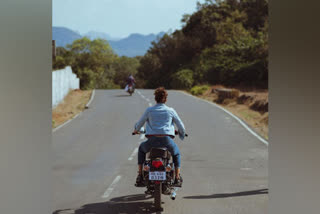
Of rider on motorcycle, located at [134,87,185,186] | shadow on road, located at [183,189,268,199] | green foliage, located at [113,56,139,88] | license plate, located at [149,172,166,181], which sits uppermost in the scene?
green foliage, located at [113,56,139,88]

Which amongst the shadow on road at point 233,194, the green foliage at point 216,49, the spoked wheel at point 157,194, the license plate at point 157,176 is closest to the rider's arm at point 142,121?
the license plate at point 157,176

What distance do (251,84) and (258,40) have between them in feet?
20.5

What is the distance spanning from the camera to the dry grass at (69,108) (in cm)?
2677

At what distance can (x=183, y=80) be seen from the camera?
52562 millimetres

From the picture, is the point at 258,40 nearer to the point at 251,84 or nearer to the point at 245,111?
the point at 251,84

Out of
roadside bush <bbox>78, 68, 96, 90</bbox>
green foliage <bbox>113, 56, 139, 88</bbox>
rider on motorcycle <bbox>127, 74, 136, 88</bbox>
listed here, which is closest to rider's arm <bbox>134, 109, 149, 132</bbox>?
rider on motorcycle <bbox>127, 74, 136, 88</bbox>

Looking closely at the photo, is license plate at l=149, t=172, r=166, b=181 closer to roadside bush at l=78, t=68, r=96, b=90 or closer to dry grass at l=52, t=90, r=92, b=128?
dry grass at l=52, t=90, r=92, b=128

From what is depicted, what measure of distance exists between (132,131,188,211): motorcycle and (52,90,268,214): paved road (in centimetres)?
30

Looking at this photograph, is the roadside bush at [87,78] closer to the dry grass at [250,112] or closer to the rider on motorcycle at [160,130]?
the dry grass at [250,112]

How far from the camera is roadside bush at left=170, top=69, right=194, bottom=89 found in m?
51.9

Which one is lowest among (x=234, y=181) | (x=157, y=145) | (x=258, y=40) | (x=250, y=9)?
(x=234, y=181)

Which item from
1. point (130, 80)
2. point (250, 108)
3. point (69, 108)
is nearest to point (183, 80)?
point (130, 80)

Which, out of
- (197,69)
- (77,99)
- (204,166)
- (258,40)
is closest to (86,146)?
(204,166)
